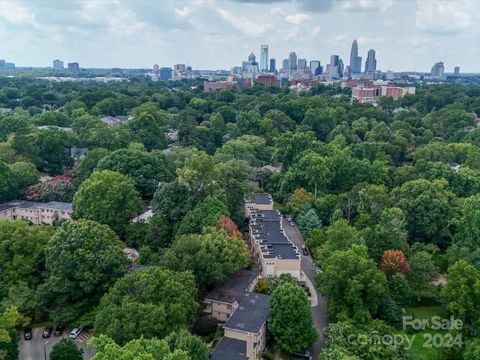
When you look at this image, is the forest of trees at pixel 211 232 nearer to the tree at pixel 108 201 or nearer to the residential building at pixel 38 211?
the tree at pixel 108 201

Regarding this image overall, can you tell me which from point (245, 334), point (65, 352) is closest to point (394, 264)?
point (245, 334)

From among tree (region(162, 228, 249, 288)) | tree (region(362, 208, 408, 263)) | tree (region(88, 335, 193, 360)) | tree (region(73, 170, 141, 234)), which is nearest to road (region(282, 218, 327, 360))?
tree (region(362, 208, 408, 263))

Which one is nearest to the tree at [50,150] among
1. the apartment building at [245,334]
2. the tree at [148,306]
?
the tree at [148,306]

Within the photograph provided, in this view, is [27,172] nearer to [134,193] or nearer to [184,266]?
[134,193]

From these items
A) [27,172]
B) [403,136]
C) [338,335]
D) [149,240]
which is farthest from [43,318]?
[403,136]

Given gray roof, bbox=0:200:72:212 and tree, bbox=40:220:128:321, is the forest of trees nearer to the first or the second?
tree, bbox=40:220:128:321

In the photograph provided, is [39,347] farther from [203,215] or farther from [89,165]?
[89,165]
